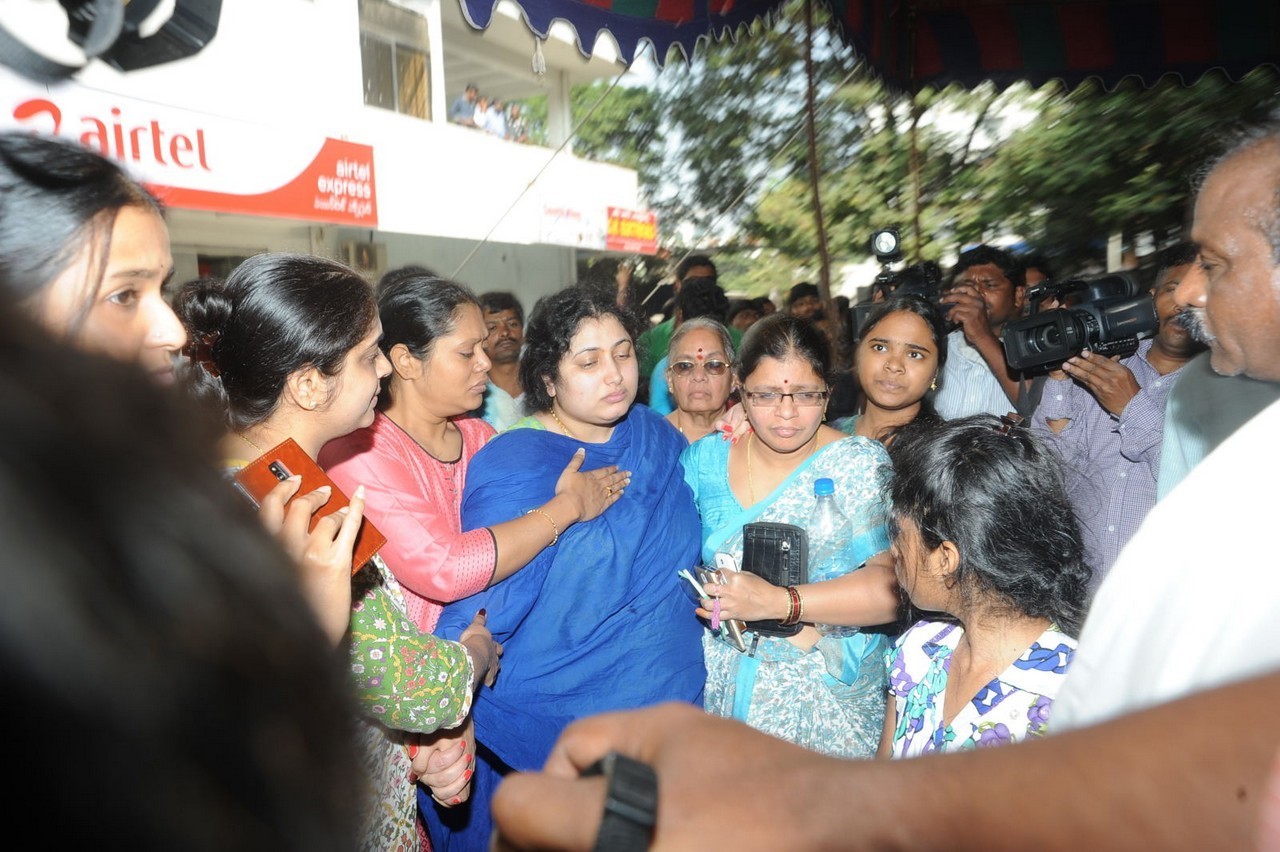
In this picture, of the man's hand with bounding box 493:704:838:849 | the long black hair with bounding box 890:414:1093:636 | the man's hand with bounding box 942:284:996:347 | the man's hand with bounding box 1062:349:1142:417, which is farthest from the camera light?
the man's hand with bounding box 493:704:838:849

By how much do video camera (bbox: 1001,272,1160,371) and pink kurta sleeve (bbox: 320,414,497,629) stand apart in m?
1.94

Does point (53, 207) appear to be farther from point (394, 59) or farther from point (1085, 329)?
point (394, 59)

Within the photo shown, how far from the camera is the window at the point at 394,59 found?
1137 cm

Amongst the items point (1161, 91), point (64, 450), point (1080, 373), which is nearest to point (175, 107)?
point (1080, 373)

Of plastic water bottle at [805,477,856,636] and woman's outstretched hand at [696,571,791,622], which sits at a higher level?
plastic water bottle at [805,477,856,636]

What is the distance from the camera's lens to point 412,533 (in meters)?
2.02

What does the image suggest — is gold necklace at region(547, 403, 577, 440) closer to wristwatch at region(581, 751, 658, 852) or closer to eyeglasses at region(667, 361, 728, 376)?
eyeglasses at region(667, 361, 728, 376)

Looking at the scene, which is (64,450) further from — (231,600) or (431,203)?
(431,203)

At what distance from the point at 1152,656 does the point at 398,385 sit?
209 cm

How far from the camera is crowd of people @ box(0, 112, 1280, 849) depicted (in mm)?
335

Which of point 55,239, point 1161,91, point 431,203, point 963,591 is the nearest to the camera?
point 55,239

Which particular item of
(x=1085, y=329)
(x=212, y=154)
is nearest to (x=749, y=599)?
(x=1085, y=329)

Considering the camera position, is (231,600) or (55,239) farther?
(55,239)

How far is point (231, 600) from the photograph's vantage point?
0.35m
